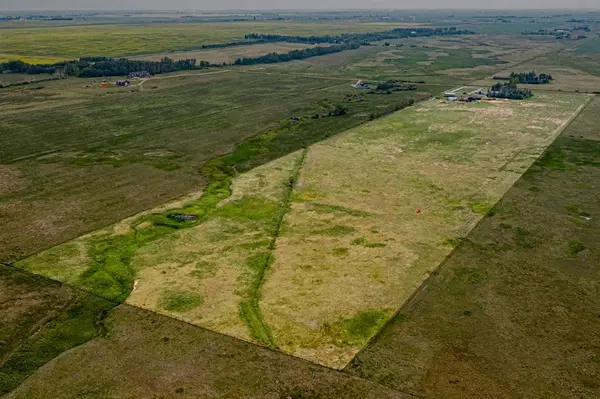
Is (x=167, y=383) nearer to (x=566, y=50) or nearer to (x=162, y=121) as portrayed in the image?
(x=162, y=121)

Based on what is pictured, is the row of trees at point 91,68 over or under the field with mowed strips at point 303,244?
over

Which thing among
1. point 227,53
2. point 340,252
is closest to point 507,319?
point 340,252

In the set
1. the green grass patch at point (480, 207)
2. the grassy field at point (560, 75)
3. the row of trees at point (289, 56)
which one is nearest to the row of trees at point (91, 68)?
the row of trees at point (289, 56)

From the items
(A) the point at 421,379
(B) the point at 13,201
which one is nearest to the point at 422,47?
(B) the point at 13,201

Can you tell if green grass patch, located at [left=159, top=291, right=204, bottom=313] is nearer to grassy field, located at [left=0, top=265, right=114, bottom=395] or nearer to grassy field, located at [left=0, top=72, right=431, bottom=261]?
grassy field, located at [left=0, top=265, right=114, bottom=395]

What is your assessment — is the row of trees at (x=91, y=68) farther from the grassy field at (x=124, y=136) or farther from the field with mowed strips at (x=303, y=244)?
the field with mowed strips at (x=303, y=244)

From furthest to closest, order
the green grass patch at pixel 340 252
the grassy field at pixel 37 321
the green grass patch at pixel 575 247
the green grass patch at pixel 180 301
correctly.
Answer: the green grass patch at pixel 575 247 → the green grass patch at pixel 340 252 → the green grass patch at pixel 180 301 → the grassy field at pixel 37 321
